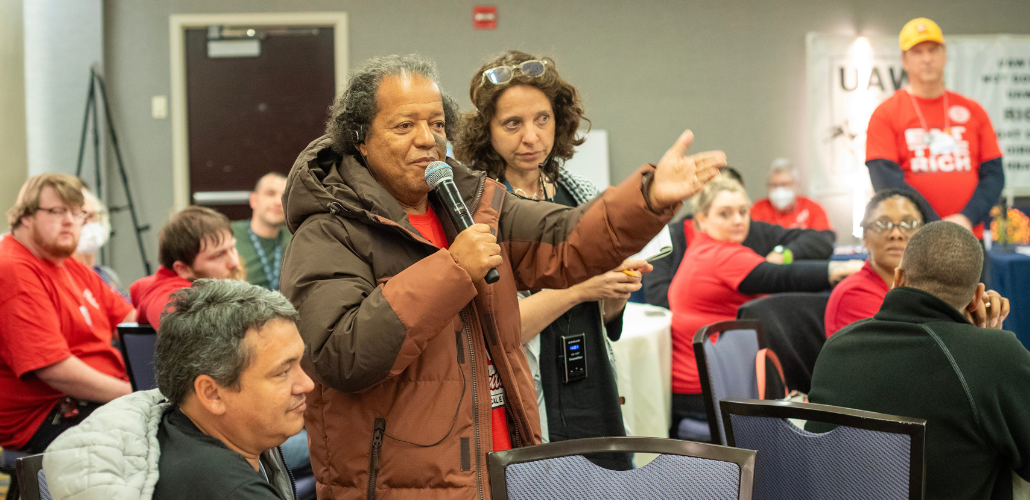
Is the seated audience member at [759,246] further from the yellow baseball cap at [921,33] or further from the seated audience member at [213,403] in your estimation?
the seated audience member at [213,403]

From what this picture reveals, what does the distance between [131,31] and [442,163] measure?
243 inches

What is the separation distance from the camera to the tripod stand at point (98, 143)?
6266mm

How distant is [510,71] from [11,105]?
532 cm

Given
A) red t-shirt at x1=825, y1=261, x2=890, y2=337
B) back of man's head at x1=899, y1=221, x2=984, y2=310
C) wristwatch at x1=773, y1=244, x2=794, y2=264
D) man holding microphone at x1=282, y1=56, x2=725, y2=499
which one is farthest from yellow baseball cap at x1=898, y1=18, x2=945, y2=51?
man holding microphone at x1=282, y1=56, x2=725, y2=499

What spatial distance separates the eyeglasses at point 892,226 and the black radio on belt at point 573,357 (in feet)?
4.25

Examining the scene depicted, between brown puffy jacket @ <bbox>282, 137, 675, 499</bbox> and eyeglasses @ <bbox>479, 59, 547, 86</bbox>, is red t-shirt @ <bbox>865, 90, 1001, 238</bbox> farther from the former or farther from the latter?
brown puffy jacket @ <bbox>282, 137, 675, 499</bbox>

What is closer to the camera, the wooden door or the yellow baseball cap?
the yellow baseball cap

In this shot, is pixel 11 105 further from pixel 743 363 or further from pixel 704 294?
pixel 743 363

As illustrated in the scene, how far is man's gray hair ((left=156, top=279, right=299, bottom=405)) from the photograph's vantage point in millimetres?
1214

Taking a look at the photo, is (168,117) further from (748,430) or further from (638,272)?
(748,430)

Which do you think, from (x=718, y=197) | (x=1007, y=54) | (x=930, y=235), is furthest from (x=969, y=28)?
(x=930, y=235)

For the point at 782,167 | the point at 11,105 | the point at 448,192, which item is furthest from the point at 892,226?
the point at 11,105

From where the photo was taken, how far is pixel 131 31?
6.53m

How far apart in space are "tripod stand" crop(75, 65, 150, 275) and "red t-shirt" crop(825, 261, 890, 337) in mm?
5536
